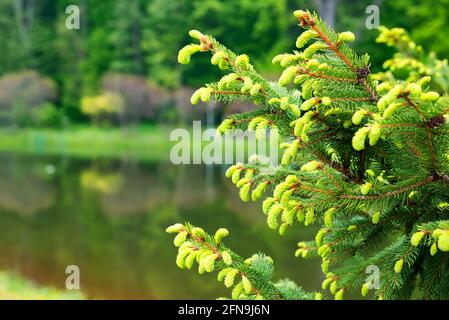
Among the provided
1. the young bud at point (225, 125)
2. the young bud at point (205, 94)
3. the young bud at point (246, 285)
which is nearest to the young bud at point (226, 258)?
the young bud at point (246, 285)

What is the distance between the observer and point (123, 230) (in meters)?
12.3

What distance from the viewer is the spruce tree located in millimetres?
1919

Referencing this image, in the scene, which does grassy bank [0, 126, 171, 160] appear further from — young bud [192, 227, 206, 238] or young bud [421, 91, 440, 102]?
young bud [421, 91, 440, 102]

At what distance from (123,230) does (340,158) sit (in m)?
10.4

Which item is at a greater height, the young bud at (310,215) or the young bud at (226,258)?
the young bud at (310,215)

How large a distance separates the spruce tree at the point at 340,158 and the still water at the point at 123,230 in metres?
5.69

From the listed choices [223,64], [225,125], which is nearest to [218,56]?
[223,64]

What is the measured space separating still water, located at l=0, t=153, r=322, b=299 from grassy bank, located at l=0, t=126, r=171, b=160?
44.2 ft

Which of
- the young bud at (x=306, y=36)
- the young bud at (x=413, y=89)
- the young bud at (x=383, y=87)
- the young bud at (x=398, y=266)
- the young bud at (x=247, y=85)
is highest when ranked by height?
the young bud at (x=306, y=36)

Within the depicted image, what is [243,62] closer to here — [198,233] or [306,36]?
[306,36]

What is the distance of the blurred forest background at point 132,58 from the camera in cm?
4000
